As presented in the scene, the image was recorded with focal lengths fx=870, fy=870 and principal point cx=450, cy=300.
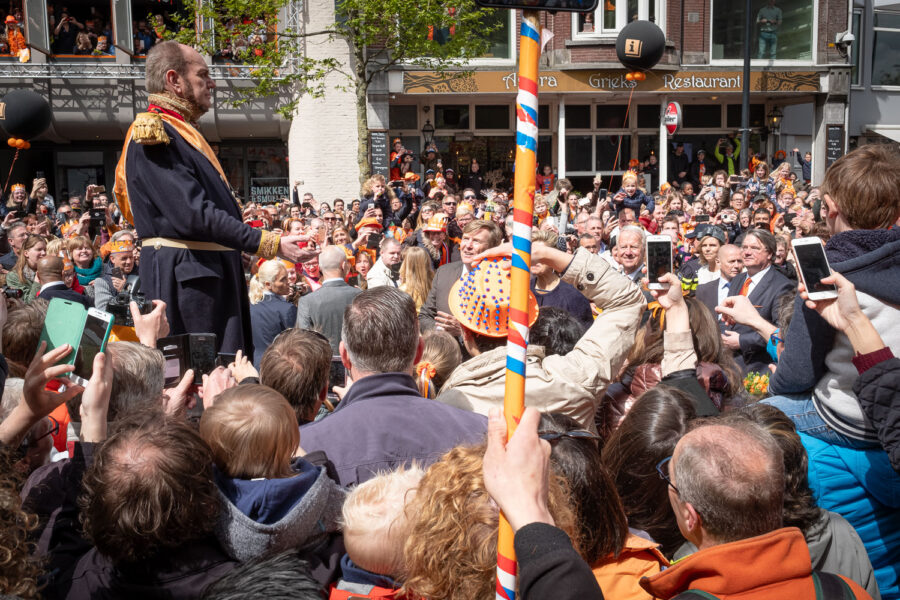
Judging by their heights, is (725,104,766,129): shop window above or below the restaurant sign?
below

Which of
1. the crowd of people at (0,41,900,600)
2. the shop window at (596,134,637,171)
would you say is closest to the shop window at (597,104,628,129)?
the shop window at (596,134,637,171)

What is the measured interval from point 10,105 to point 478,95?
45.3 feet

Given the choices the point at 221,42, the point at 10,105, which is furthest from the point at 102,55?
the point at 10,105

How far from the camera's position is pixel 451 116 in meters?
24.7

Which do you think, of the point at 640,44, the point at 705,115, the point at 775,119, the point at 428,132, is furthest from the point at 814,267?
the point at 775,119

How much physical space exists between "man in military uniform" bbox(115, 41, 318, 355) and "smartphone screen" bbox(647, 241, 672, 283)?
153cm

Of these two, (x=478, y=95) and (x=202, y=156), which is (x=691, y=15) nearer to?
(x=478, y=95)

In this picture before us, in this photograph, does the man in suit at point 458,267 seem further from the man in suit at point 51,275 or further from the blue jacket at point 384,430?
the man in suit at point 51,275

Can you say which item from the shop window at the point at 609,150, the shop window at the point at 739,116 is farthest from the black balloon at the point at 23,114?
the shop window at the point at 739,116

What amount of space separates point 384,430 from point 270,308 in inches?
149

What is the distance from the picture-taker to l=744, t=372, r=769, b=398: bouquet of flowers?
176 inches

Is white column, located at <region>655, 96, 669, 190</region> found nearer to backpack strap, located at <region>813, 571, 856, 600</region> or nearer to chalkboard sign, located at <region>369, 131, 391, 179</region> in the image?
chalkboard sign, located at <region>369, 131, 391, 179</region>

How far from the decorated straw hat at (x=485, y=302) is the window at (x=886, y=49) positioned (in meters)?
26.4

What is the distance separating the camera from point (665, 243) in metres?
3.67
